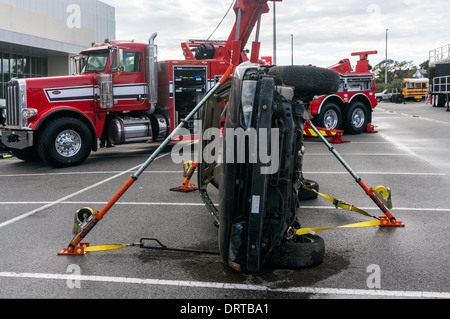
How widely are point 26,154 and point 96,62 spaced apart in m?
2.81

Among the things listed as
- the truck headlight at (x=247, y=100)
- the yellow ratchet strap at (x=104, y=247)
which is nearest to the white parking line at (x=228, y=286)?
the yellow ratchet strap at (x=104, y=247)

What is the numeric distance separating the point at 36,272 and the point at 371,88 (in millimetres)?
15699

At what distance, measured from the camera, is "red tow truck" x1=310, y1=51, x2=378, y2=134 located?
16891mm

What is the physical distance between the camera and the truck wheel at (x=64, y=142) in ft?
35.3

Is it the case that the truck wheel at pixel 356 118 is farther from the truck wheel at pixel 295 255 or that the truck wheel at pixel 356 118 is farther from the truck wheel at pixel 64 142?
the truck wheel at pixel 295 255

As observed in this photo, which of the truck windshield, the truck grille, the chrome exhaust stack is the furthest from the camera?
the chrome exhaust stack

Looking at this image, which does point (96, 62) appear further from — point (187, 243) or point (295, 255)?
point (295, 255)

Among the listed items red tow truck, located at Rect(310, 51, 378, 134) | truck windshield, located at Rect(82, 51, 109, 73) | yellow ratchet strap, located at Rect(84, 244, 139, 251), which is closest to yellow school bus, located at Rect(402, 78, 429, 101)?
red tow truck, located at Rect(310, 51, 378, 134)

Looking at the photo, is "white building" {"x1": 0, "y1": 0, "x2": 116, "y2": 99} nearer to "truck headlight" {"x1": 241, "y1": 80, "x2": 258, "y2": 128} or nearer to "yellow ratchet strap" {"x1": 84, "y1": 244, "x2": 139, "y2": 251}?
"yellow ratchet strap" {"x1": 84, "y1": 244, "x2": 139, "y2": 251}

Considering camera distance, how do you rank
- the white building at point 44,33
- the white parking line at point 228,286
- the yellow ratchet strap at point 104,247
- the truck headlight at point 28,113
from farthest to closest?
the white building at point 44,33 < the truck headlight at point 28,113 < the yellow ratchet strap at point 104,247 < the white parking line at point 228,286

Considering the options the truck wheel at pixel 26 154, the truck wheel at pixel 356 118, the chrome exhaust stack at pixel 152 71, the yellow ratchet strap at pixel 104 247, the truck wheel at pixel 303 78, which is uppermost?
the chrome exhaust stack at pixel 152 71

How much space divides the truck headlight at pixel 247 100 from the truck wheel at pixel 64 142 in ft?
25.7

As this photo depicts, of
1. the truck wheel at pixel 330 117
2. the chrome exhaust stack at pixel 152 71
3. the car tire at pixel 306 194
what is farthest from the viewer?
the truck wheel at pixel 330 117

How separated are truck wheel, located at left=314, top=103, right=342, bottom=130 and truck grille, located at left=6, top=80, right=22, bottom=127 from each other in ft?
31.7
